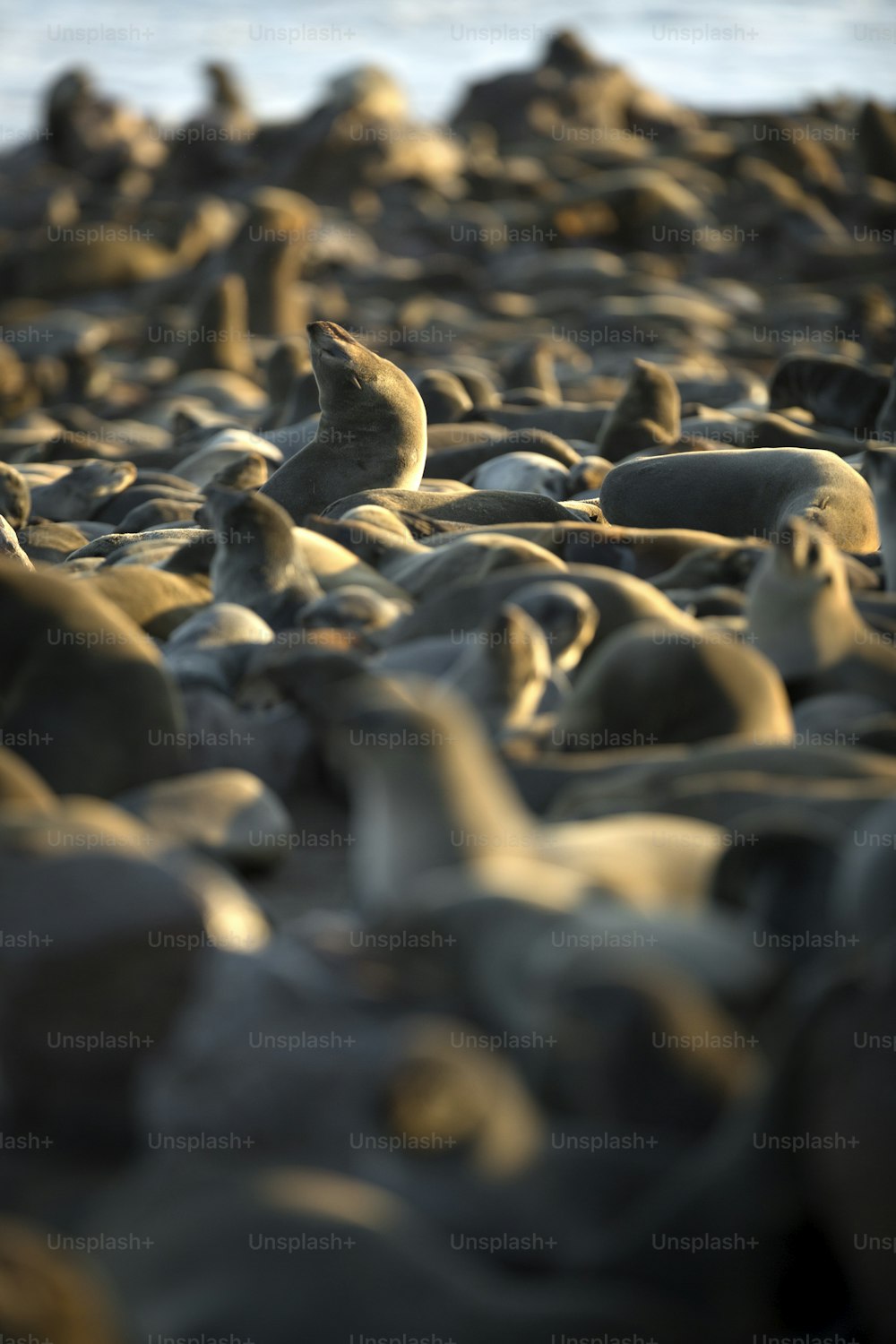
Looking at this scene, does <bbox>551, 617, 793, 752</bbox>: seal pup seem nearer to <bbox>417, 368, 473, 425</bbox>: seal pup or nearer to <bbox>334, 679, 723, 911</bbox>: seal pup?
<bbox>334, 679, 723, 911</bbox>: seal pup

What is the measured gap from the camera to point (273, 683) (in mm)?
3709

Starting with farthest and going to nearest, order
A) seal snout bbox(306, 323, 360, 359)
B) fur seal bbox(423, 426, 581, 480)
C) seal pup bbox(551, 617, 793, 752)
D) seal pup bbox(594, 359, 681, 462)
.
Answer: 1. seal pup bbox(594, 359, 681, 462)
2. fur seal bbox(423, 426, 581, 480)
3. seal snout bbox(306, 323, 360, 359)
4. seal pup bbox(551, 617, 793, 752)

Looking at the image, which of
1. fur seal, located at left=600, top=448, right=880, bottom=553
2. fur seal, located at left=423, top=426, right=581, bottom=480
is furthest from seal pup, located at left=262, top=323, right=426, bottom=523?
fur seal, located at left=600, top=448, right=880, bottom=553

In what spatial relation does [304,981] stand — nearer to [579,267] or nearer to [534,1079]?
[534,1079]

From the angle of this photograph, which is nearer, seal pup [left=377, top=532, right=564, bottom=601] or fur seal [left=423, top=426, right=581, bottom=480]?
seal pup [left=377, top=532, right=564, bottom=601]

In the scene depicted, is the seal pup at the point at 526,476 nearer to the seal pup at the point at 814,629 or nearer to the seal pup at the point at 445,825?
the seal pup at the point at 814,629

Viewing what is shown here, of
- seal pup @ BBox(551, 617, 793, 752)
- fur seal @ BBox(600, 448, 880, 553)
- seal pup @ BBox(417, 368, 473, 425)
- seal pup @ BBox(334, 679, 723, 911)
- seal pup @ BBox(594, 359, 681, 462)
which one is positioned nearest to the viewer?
seal pup @ BBox(334, 679, 723, 911)

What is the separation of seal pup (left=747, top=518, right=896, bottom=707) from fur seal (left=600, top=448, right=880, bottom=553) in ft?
4.89

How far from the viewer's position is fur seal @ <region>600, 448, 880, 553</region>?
17.7ft

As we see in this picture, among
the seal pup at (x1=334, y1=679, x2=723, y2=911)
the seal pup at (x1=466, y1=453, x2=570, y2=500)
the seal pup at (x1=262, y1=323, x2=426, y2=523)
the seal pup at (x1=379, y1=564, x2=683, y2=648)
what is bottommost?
the seal pup at (x1=466, y1=453, x2=570, y2=500)

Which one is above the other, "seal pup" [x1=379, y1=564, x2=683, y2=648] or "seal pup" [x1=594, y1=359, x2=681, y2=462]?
"seal pup" [x1=379, y1=564, x2=683, y2=648]

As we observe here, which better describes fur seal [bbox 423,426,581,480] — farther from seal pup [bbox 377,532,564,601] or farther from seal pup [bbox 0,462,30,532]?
seal pup [bbox 377,532,564,601]

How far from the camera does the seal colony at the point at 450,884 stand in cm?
199

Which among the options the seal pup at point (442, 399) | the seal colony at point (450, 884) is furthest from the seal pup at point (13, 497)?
the seal pup at point (442, 399)
